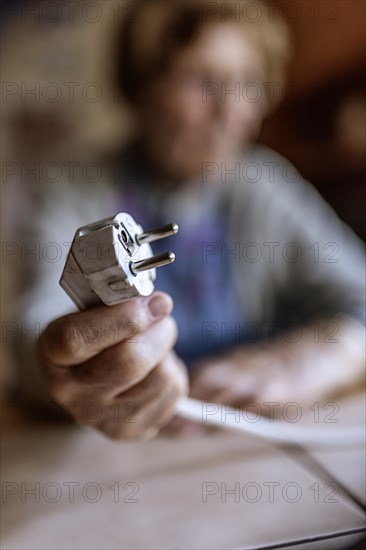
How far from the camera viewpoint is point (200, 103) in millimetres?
511

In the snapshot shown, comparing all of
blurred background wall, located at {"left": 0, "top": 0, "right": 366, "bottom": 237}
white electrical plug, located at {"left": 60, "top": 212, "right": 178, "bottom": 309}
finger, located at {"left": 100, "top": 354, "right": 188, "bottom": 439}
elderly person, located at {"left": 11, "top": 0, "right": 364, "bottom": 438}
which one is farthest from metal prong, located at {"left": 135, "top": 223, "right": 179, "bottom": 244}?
blurred background wall, located at {"left": 0, "top": 0, "right": 366, "bottom": 237}

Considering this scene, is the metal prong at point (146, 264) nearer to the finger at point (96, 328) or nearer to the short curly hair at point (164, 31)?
the finger at point (96, 328)

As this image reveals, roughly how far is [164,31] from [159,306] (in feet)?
1.24

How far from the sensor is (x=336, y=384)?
44 cm

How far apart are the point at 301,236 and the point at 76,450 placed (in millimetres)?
379

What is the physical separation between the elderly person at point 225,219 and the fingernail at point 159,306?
171mm

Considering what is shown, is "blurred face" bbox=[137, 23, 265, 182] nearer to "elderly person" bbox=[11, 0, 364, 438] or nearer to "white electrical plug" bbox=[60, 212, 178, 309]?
"elderly person" bbox=[11, 0, 364, 438]

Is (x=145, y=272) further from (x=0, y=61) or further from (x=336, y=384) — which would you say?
(x=0, y=61)

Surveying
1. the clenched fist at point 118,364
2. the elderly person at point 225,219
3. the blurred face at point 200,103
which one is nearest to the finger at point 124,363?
the clenched fist at point 118,364

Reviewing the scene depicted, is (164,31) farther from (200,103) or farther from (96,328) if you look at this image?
(96,328)

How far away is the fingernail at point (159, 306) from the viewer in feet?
0.77

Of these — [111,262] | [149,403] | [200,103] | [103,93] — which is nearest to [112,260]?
[111,262]

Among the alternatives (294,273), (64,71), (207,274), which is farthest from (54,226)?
(64,71)

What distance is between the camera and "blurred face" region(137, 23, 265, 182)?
50cm
